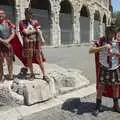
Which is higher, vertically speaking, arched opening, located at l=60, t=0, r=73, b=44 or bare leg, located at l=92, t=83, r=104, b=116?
arched opening, located at l=60, t=0, r=73, b=44

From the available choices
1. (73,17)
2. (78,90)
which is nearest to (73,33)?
(73,17)

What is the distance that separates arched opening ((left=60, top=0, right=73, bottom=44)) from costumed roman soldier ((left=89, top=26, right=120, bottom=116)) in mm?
22751

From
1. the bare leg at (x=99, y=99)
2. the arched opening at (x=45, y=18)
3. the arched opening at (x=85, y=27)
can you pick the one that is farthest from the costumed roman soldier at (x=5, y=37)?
the arched opening at (x=85, y=27)

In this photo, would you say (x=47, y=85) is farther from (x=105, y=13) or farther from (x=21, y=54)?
(x=105, y=13)

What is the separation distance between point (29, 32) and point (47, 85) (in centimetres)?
107

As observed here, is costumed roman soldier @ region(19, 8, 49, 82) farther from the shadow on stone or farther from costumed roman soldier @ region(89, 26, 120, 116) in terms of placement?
costumed roman soldier @ region(89, 26, 120, 116)

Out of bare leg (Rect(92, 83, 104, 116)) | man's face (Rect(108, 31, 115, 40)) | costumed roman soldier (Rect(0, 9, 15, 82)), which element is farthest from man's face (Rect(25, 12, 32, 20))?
bare leg (Rect(92, 83, 104, 116))

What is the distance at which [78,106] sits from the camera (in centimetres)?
748

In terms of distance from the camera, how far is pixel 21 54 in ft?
26.3

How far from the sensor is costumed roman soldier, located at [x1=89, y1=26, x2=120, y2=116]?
6.68 metres

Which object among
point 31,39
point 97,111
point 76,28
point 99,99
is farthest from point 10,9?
point 97,111

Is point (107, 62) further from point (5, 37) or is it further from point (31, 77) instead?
point (5, 37)

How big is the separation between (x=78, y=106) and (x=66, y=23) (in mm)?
23611

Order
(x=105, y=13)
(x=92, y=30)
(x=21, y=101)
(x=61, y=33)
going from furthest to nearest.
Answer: (x=105, y=13), (x=92, y=30), (x=61, y=33), (x=21, y=101)
